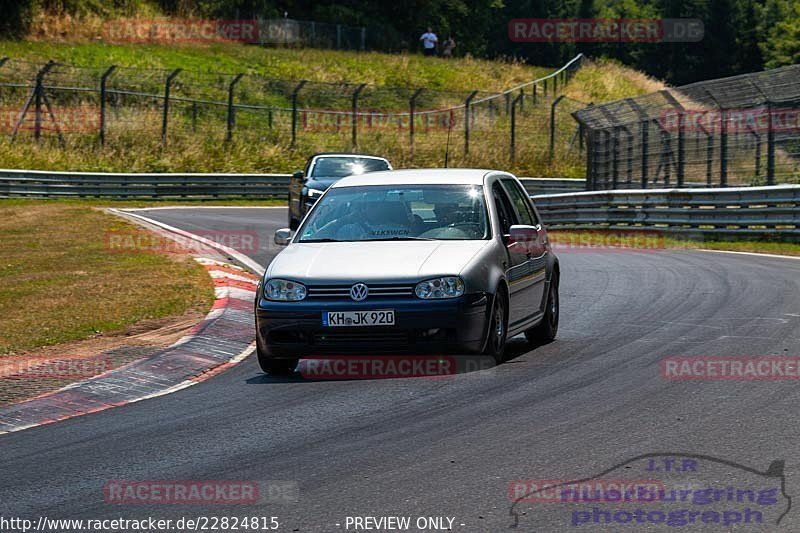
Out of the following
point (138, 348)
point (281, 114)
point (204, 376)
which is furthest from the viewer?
point (281, 114)

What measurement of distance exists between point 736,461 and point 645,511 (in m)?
1.03

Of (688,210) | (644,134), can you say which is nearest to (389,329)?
(688,210)

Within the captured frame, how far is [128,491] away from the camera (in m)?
5.98

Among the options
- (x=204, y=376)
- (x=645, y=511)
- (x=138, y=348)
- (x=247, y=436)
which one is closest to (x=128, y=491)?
(x=247, y=436)

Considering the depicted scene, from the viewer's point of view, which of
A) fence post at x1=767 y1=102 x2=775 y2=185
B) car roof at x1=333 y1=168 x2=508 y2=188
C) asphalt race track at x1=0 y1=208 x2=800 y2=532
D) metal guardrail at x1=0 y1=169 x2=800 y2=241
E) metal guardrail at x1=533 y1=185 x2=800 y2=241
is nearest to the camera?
asphalt race track at x1=0 y1=208 x2=800 y2=532

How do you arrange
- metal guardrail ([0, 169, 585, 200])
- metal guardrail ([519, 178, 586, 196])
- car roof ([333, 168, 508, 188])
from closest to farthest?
1. car roof ([333, 168, 508, 188])
2. metal guardrail ([0, 169, 585, 200])
3. metal guardrail ([519, 178, 586, 196])

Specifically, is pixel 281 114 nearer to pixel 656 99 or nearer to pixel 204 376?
pixel 656 99

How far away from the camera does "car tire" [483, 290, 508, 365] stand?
947cm

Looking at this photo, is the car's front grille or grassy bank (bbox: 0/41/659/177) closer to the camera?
the car's front grille

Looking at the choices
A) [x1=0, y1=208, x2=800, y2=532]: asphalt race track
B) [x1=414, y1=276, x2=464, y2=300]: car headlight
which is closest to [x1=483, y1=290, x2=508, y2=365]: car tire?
[x1=0, y1=208, x2=800, y2=532]: asphalt race track

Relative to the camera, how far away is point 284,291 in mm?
9375

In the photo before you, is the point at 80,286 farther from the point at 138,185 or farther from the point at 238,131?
the point at 238,131

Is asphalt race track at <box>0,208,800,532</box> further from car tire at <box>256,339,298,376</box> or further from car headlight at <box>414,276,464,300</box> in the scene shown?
car headlight at <box>414,276,464,300</box>

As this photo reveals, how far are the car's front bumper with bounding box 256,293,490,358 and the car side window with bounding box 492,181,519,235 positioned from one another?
1403 millimetres
